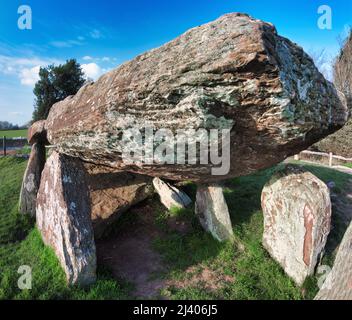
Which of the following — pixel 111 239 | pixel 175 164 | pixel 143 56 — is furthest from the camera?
pixel 111 239

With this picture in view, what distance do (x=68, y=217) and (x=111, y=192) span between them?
6.09ft

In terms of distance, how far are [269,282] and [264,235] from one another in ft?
3.16

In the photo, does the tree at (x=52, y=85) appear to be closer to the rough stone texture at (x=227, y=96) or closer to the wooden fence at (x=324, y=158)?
the wooden fence at (x=324, y=158)

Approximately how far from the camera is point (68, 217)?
190 inches

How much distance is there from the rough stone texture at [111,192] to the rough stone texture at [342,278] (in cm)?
416

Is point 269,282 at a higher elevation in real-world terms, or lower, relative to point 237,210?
lower

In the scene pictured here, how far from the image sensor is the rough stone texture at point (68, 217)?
15.1 ft

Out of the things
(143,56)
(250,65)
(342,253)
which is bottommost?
(342,253)

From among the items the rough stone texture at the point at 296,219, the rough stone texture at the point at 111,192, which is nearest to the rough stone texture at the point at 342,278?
the rough stone texture at the point at 296,219

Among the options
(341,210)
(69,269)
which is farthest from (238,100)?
(341,210)

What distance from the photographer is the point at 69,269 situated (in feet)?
14.9

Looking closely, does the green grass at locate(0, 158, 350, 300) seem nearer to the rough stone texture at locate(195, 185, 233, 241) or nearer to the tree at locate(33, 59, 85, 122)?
the rough stone texture at locate(195, 185, 233, 241)

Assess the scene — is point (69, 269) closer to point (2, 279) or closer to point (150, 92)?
point (2, 279)

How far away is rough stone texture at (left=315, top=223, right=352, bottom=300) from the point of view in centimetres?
349
